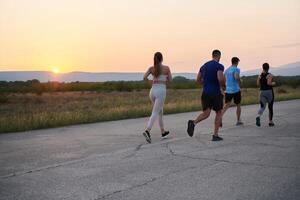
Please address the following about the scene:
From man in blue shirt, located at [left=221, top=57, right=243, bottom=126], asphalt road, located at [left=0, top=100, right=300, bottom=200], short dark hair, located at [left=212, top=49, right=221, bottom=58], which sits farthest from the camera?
man in blue shirt, located at [left=221, top=57, right=243, bottom=126]

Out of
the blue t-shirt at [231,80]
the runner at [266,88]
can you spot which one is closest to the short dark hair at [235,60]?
the blue t-shirt at [231,80]

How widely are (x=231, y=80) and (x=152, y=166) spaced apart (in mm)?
6255

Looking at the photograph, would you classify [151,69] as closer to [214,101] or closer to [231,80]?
[214,101]

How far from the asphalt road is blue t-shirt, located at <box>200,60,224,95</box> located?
1071 mm

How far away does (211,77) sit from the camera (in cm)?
951

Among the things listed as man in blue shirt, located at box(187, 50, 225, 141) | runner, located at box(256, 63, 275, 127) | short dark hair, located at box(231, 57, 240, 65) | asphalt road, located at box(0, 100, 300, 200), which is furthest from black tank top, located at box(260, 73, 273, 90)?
man in blue shirt, located at box(187, 50, 225, 141)

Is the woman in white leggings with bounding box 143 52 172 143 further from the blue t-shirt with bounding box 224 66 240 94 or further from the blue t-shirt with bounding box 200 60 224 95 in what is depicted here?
the blue t-shirt with bounding box 224 66 240 94

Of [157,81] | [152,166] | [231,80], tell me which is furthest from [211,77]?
[152,166]

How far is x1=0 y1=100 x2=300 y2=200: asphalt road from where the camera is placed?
527cm

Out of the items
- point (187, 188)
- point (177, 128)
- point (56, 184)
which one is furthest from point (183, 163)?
point (177, 128)

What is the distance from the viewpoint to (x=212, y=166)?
6688 millimetres

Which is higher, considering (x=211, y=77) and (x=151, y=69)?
(x=151, y=69)

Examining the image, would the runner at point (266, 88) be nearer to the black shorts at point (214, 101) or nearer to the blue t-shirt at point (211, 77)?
the black shorts at point (214, 101)

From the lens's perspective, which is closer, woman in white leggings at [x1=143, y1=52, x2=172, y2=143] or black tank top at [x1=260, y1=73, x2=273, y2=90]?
woman in white leggings at [x1=143, y1=52, x2=172, y2=143]
